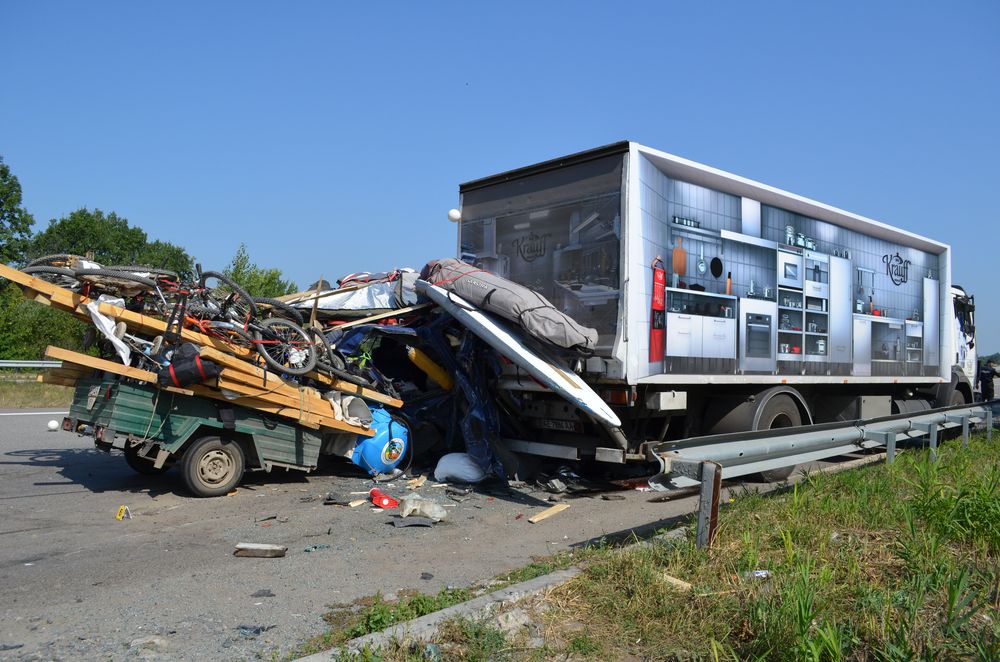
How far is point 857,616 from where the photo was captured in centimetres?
332

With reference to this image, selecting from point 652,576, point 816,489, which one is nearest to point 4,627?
point 652,576

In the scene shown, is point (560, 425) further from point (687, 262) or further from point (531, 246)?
point (687, 262)

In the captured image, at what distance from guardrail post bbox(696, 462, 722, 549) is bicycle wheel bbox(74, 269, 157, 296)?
4987 mm

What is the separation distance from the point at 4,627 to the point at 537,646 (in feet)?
9.11

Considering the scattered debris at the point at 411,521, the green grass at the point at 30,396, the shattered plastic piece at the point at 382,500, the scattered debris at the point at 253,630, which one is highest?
the green grass at the point at 30,396

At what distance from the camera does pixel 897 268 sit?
1052 centimetres

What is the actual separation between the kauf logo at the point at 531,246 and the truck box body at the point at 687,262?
2 centimetres

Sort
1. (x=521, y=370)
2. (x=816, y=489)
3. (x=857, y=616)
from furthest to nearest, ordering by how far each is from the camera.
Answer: (x=521, y=370)
(x=816, y=489)
(x=857, y=616)

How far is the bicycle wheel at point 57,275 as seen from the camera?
19.9ft

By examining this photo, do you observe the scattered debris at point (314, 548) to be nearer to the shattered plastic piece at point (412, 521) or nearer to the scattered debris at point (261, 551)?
the scattered debris at point (261, 551)

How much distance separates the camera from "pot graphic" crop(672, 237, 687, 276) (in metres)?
7.13

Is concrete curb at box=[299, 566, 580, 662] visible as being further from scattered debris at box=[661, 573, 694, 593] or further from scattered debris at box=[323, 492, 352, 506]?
scattered debris at box=[323, 492, 352, 506]

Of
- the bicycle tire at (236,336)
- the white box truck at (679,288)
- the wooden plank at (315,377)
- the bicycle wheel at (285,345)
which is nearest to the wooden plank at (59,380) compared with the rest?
the bicycle tire at (236,336)

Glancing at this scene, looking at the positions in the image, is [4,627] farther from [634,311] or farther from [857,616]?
[634,311]
